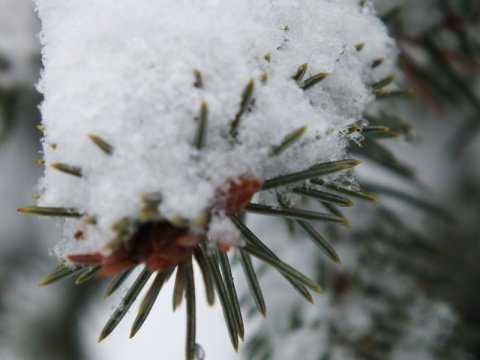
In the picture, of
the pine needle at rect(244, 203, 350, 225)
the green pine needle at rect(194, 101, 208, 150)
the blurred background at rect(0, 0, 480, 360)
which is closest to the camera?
the green pine needle at rect(194, 101, 208, 150)

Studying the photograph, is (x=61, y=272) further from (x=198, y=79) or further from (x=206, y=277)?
(x=198, y=79)

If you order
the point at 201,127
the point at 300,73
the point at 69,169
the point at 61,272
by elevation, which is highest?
the point at 300,73

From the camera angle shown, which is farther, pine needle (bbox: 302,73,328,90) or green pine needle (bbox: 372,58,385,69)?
green pine needle (bbox: 372,58,385,69)

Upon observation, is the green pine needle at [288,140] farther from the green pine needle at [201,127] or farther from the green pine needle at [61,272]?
the green pine needle at [61,272]

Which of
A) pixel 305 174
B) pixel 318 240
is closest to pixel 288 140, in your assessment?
pixel 305 174

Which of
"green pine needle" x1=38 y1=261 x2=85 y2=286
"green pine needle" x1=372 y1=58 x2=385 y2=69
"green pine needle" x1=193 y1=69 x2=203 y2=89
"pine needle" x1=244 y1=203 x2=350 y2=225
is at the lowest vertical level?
"green pine needle" x1=38 y1=261 x2=85 y2=286

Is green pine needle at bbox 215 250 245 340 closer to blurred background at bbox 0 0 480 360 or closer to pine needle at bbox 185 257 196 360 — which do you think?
pine needle at bbox 185 257 196 360

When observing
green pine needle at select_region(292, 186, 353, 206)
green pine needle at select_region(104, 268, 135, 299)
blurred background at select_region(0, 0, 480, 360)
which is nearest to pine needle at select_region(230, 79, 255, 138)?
green pine needle at select_region(292, 186, 353, 206)

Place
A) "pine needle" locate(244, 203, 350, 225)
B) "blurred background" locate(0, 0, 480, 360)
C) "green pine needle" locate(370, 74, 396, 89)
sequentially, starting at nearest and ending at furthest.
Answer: "pine needle" locate(244, 203, 350, 225), "green pine needle" locate(370, 74, 396, 89), "blurred background" locate(0, 0, 480, 360)
